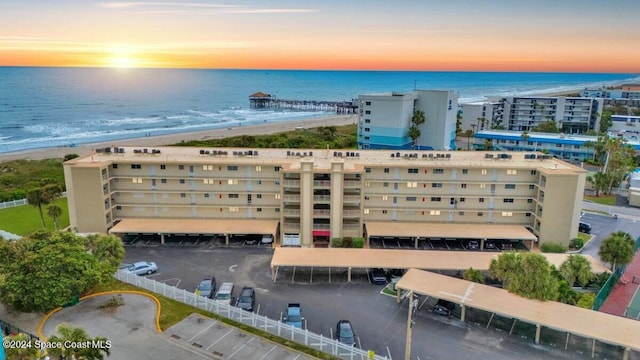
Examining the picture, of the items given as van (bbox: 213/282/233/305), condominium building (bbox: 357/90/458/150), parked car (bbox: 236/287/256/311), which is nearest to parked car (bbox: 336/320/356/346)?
parked car (bbox: 236/287/256/311)

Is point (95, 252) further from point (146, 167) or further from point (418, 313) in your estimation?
point (418, 313)

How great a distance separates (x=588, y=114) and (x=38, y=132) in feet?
645

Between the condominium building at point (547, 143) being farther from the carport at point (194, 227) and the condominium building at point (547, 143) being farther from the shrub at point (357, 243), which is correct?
the carport at point (194, 227)

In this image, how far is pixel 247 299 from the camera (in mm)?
40281

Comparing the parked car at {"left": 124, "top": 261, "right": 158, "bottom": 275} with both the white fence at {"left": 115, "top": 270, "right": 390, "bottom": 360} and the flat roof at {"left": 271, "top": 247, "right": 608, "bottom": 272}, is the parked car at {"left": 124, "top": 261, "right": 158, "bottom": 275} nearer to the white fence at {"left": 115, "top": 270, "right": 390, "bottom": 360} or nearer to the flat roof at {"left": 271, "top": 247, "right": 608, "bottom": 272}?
the white fence at {"left": 115, "top": 270, "right": 390, "bottom": 360}

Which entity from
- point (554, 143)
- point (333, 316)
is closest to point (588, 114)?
point (554, 143)

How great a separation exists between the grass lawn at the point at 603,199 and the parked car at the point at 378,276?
2026 inches

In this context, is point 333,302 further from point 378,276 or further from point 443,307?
point 443,307

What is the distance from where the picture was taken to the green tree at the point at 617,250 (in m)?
44.8

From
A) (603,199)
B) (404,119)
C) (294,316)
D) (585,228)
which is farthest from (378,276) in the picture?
(404,119)

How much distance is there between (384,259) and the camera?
46.4 meters

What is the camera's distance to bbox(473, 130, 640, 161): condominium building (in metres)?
109

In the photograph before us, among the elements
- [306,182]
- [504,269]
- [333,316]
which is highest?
[306,182]

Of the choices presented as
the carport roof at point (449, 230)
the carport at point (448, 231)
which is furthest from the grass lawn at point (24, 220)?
the carport roof at point (449, 230)
